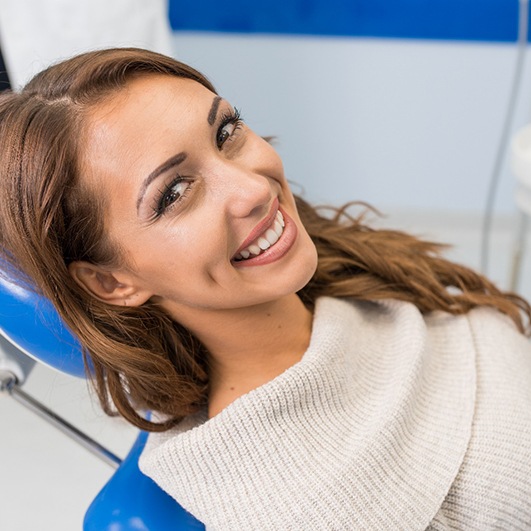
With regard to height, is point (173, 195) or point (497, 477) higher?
point (173, 195)

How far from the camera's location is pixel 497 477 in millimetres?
925

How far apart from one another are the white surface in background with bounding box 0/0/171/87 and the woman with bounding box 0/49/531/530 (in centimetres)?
69

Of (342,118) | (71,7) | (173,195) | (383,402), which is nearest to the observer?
(173,195)

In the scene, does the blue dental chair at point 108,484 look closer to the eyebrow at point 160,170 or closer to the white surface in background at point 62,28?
the eyebrow at point 160,170

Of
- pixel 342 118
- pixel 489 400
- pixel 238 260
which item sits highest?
pixel 238 260

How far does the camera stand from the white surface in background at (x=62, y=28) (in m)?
1.55

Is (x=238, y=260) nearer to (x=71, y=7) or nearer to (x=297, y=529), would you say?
(x=297, y=529)

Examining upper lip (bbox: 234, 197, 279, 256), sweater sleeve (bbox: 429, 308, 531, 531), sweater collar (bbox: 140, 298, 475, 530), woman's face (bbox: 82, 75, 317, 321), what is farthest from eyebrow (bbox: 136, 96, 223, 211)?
sweater sleeve (bbox: 429, 308, 531, 531)

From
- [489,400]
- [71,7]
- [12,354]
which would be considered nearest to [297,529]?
[489,400]

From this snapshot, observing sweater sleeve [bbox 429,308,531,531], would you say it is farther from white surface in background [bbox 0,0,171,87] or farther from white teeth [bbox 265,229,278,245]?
white surface in background [bbox 0,0,171,87]

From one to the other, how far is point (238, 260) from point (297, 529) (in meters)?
0.30

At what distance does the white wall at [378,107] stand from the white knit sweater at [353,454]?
4.05ft

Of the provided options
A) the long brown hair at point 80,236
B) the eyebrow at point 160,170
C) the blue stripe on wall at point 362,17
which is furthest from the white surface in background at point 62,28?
the eyebrow at point 160,170

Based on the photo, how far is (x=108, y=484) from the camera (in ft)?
3.32
